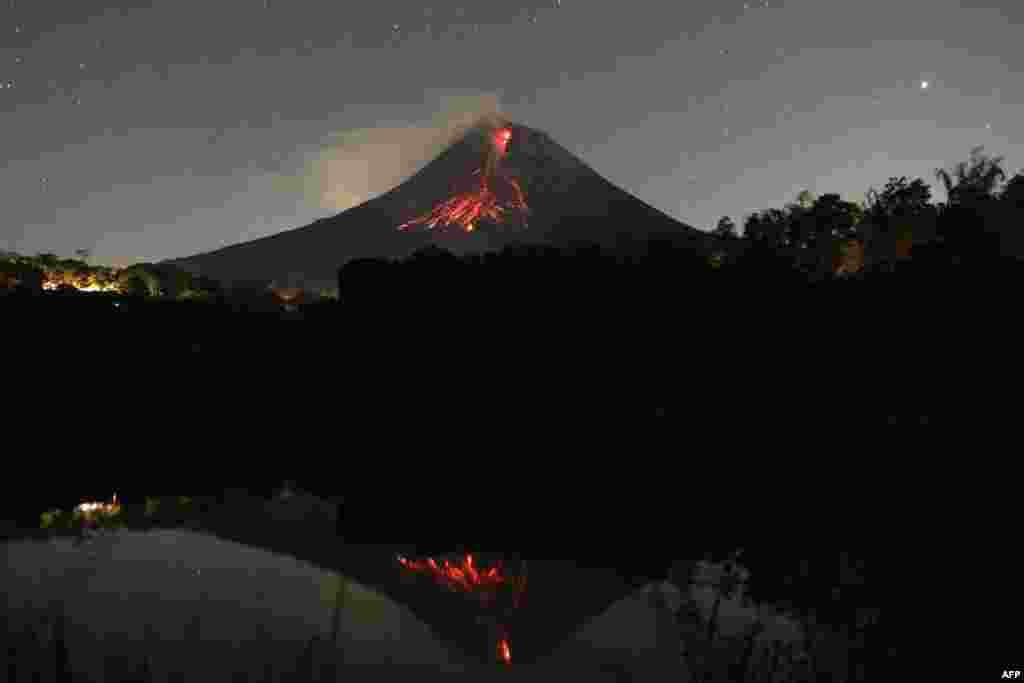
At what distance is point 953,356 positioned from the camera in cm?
1534

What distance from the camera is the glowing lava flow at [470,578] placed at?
907cm

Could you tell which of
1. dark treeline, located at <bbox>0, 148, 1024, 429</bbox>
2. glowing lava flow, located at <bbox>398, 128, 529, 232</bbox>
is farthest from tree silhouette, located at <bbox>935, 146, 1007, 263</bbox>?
glowing lava flow, located at <bbox>398, 128, 529, 232</bbox>

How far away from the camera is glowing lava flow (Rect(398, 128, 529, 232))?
103812 millimetres

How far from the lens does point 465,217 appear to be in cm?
10312

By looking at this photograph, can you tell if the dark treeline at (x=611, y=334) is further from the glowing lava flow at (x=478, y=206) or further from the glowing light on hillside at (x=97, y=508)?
the glowing lava flow at (x=478, y=206)

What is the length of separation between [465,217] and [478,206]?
451 cm

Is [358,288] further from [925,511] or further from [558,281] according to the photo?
[925,511]

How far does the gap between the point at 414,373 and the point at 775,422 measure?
10.9m

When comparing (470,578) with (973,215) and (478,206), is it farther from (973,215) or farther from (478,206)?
(478,206)

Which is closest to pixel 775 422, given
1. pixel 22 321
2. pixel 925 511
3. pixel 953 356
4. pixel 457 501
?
pixel 953 356

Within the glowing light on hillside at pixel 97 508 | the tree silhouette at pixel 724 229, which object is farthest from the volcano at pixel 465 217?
the glowing light on hillside at pixel 97 508

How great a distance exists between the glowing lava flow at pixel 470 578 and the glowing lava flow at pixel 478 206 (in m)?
90.3

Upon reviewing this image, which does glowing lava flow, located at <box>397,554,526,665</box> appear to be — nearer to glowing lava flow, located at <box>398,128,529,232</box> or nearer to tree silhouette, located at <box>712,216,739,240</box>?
tree silhouette, located at <box>712,216,739,240</box>

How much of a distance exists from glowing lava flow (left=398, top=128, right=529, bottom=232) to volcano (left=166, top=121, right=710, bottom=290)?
0.46 ft
